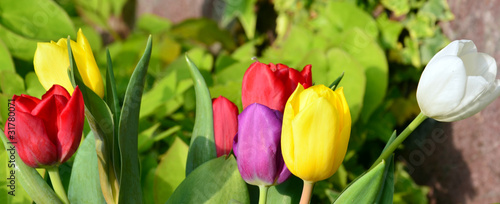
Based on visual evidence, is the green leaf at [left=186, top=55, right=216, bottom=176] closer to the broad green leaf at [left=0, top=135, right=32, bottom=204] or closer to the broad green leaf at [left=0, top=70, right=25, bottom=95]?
the broad green leaf at [left=0, top=135, right=32, bottom=204]

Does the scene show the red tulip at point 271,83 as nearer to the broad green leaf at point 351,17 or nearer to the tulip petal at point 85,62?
the tulip petal at point 85,62

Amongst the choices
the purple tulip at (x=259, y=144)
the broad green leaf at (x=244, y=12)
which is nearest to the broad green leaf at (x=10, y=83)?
the purple tulip at (x=259, y=144)

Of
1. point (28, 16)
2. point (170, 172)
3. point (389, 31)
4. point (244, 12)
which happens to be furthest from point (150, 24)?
point (170, 172)

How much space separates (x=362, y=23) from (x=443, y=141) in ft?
1.21

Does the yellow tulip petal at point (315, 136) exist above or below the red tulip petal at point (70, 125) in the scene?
below

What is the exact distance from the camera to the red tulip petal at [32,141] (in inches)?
17.0

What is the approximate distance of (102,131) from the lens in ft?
1.63

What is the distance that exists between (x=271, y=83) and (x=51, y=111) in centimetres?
20

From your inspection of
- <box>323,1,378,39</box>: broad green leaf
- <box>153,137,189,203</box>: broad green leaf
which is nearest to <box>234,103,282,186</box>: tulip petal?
<box>153,137,189,203</box>: broad green leaf

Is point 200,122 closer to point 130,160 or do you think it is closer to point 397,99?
A: point 130,160

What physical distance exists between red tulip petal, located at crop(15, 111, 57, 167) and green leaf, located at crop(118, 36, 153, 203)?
0.07 meters

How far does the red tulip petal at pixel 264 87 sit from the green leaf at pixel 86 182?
0.68 feet

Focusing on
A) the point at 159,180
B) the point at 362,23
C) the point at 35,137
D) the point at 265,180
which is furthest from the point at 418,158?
the point at 35,137

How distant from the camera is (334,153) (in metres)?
0.43
